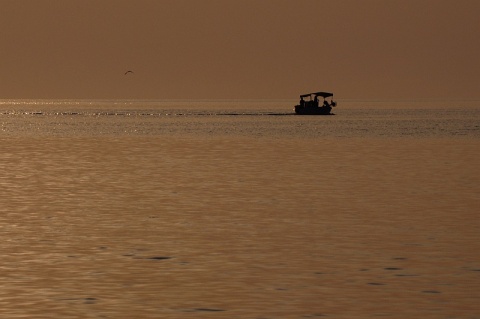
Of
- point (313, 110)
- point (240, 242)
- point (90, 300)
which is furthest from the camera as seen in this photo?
point (313, 110)

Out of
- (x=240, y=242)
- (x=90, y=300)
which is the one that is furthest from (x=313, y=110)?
(x=90, y=300)

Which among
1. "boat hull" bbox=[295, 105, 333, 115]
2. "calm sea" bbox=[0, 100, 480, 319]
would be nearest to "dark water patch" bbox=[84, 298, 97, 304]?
"calm sea" bbox=[0, 100, 480, 319]

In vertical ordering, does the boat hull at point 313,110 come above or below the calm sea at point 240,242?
below

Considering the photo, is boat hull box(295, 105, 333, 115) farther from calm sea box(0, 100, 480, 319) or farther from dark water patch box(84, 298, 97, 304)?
dark water patch box(84, 298, 97, 304)

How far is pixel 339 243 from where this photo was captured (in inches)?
1169

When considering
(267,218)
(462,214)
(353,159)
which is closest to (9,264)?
(267,218)

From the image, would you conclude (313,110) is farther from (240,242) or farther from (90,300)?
(90,300)

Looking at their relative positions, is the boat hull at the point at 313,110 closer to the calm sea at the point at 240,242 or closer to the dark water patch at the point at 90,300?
the calm sea at the point at 240,242

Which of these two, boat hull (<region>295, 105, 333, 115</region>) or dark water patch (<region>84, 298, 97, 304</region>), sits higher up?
dark water patch (<region>84, 298, 97, 304</region>)

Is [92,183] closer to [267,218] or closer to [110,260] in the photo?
[267,218]

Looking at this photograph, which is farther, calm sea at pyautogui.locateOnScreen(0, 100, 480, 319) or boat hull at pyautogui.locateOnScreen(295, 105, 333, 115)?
boat hull at pyautogui.locateOnScreen(295, 105, 333, 115)

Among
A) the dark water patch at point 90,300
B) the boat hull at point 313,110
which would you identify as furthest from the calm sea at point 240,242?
the boat hull at point 313,110

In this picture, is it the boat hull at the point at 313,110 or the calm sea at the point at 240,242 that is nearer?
the calm sea at the point at 240,242

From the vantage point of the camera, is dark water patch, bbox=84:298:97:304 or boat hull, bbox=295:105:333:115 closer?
dark water patch, bbox=84:298:97:304
